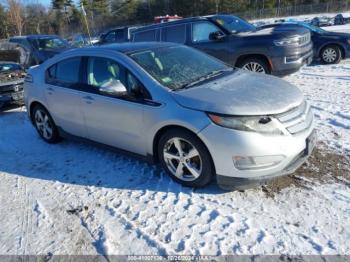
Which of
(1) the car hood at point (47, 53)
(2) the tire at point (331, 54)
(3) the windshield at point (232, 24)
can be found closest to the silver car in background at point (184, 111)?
(3) the windshield at point (232, 24)

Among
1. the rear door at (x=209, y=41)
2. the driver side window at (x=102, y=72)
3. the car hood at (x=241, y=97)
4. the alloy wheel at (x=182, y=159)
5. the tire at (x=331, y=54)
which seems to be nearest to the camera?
the car hood at (x=241, y=97)

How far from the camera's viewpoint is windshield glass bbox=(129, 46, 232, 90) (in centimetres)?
419

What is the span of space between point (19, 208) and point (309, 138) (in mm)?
3312

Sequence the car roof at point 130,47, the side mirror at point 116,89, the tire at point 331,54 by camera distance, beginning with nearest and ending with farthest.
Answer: the side mirror at point 116,89
the car roof at point 130,47
the tire at point 331,54

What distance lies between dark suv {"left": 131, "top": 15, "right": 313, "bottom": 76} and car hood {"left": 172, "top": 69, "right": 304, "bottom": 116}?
12.5 ft

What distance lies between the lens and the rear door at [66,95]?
495 centimetres

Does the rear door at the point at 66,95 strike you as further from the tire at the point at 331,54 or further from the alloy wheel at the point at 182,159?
the tire at the point at 331,54

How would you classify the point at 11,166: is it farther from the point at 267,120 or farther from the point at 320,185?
the point at 320,185

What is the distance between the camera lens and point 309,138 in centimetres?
377

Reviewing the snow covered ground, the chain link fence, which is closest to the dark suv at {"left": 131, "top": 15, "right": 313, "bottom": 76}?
the snow covered ground

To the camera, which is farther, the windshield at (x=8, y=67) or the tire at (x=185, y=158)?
the windshield at (x=8, y=67)

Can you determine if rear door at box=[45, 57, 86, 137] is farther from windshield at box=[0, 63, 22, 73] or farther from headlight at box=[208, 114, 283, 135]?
windshield at box=[0, 63, 22, 73]

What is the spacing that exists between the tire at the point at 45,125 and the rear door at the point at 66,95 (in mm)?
237

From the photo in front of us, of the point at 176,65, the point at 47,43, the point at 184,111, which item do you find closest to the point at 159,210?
the point at 184,111
